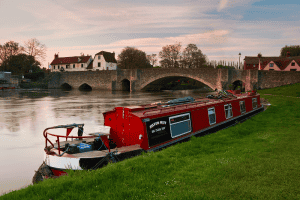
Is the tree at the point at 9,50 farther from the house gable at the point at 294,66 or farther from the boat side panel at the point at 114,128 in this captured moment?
the boat side panel at the point at 114,128

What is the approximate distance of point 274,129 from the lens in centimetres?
907

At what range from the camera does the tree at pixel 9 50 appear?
64.1 m

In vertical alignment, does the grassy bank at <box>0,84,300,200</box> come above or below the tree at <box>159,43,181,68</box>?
below

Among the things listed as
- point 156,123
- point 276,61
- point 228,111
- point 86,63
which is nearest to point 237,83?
point 276,61

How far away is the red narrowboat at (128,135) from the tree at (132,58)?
53074mm

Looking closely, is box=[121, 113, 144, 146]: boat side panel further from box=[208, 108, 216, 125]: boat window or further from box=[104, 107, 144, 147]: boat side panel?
box=[208, 108, 216, 125]: boat window

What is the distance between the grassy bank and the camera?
395 centimetres

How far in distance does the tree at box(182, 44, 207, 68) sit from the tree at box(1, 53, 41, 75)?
135 ft

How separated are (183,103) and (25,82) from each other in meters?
58.1

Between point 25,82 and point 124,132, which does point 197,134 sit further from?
point 25,82

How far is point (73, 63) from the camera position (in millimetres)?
68750

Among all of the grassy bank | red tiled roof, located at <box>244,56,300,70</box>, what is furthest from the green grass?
red tiled roof, located at <box>244,56,300,70</box>

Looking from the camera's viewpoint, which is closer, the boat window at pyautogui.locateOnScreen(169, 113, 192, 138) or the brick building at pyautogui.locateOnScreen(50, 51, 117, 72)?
the boat window at pyautogui.locateOnScreen(169, 113, 192, 138)

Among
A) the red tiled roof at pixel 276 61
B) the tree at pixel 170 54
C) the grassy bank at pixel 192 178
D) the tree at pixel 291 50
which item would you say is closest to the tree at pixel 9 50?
the tree at pixel 170 54
